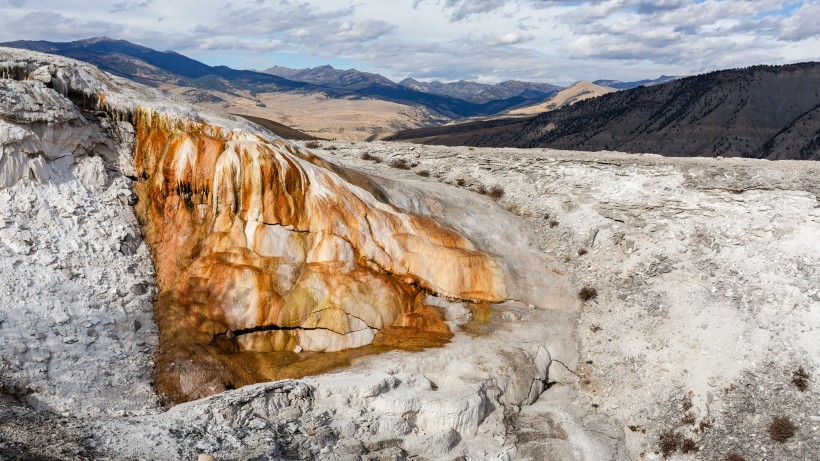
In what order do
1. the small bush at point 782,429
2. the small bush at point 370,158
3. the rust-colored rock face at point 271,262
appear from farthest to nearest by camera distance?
the small bush at point 370,158, the rust-colored rock face at point 271,262, the small bush at point 782,429

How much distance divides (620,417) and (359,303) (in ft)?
31.1

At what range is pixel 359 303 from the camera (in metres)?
19.7

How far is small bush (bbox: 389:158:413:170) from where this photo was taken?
33.6m

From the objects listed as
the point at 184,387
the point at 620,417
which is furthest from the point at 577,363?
the point at 184,387

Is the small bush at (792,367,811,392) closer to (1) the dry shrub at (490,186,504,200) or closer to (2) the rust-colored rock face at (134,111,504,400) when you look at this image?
(2) the rust-colored rock face at (134,111,504,400)

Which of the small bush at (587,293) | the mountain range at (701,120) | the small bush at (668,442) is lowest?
the small bush at (668,442)

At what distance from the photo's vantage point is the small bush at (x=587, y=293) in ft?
75.6

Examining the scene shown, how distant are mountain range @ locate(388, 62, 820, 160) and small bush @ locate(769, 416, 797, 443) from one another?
104 m

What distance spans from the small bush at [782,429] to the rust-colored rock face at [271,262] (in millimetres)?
9920

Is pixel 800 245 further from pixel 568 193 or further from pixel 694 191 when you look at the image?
pixel 568 193

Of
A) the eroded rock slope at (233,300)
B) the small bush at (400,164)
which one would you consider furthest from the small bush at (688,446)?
the small bush at (400,164)

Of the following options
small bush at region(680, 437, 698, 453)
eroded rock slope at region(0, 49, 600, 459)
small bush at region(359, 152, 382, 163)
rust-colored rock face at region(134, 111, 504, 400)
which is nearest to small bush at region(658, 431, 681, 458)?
small bush at region(680, 437, 698, 453)

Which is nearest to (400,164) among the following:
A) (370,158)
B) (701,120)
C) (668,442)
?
(370,158)

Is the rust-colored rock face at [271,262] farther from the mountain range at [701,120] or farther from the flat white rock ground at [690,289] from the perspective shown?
the mountain range at [701,120]
